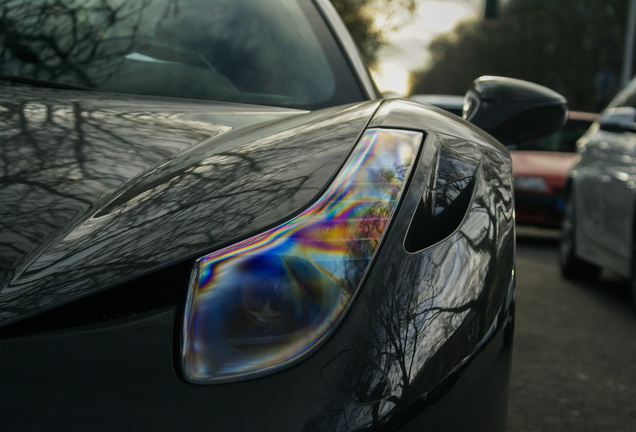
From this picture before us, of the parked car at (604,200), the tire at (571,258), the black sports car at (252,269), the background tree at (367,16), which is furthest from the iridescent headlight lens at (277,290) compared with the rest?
the background tree at (367,16)

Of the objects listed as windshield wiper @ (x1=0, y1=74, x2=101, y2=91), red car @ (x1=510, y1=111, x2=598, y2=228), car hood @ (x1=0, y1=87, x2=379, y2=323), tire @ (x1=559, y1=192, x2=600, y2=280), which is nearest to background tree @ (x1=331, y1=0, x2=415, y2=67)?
red car @ (x1=510, y1=111, x2=598, y2=228)

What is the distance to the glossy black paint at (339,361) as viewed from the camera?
1.08 meters

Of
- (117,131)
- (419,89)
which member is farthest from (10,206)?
(419,89)

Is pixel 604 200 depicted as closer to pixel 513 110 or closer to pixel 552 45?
pixel 513 110

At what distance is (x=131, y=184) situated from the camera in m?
1.43

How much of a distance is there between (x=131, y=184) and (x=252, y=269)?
0.32 meters

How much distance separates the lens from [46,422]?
107cm

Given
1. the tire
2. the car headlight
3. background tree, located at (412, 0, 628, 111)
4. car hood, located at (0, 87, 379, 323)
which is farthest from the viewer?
background tree, located at (412, 0, 628, 111)

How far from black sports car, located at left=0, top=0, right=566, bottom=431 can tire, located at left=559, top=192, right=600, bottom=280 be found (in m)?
5.32

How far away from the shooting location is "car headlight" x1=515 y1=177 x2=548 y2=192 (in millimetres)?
10609

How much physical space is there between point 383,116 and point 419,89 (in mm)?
87261

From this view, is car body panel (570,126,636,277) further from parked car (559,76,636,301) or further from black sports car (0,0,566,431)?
black sports car (0,0,566,431)

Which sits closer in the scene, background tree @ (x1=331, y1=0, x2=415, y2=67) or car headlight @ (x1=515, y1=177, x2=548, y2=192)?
car headlight @ (x1=515, y1=177, x2=548, y2=192)

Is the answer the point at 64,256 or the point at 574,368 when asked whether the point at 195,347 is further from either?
the point at 574,368
